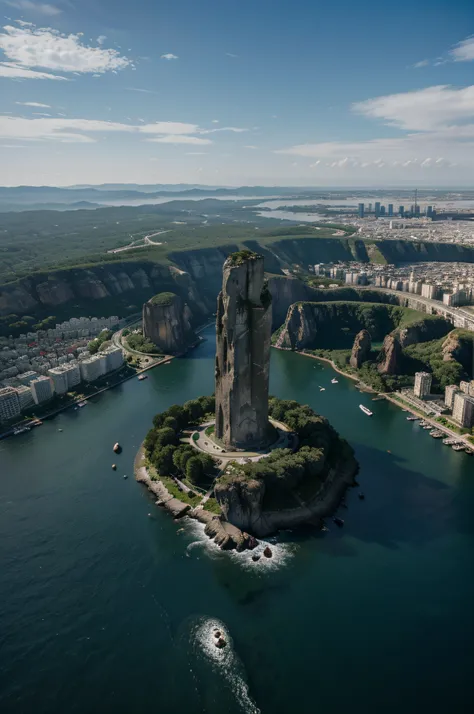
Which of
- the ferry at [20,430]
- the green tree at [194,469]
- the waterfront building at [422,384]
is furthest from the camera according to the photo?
the waterfront building at [422,384]

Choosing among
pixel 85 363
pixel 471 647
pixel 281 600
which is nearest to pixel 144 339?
pixel 85 363

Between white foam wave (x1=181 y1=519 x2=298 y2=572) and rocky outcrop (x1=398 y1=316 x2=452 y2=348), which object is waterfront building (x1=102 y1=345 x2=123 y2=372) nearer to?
white foam wave (x1=181 y1=519 x2=298 y2=572)

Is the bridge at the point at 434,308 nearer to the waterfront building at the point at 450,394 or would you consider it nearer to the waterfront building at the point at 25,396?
the waterfront building at the point at 450,394

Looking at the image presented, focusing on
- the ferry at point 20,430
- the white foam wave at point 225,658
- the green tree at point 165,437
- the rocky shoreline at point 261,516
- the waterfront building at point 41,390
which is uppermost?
the green tree at point 165,437

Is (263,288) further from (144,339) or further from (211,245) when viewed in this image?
(211,245)

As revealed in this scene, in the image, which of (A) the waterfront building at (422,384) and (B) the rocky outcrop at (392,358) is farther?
(B) the rocky outcrop at (392,358)

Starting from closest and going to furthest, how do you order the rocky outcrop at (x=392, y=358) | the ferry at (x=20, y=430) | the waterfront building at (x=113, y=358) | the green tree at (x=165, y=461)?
1. the green tree at (x=165, y=461)
2. the ferry at (x=20, y=430)
3. the rocky outcrop at (x=392, y=358)
4. the waterfront building at (x=113, y=358)

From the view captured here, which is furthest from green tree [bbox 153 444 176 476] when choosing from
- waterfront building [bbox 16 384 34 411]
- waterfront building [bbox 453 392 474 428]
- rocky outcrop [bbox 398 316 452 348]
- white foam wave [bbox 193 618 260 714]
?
rocky outcrop [bbox 398 316 452 348]

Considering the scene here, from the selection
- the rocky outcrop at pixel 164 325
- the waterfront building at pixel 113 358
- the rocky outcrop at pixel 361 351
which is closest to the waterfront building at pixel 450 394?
the rocky outcrop at pixel 361 351

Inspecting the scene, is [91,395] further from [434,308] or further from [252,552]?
[434,308]
